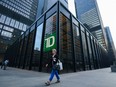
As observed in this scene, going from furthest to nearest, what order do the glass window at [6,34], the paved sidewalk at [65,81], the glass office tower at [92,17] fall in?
the glass office tower at [92,17] → the glass window at [6,34] → the paved sidewalk at [65,81]

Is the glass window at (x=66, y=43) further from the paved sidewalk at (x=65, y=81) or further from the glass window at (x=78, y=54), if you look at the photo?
the paved sidewalk at (x=65, y=81)

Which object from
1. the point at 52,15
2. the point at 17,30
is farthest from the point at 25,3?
the point at 52,15

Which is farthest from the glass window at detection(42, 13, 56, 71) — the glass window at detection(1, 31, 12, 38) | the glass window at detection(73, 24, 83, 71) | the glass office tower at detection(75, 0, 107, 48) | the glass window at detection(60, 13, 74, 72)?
the glass office tower at detection(75, 0, 107, 48)

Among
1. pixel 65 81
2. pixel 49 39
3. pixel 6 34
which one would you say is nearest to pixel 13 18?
pixel 6 34

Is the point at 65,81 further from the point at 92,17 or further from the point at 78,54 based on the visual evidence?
the point at 92,17

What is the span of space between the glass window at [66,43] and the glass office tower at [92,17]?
92840 millimetres

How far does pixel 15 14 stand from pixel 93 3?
10300cm

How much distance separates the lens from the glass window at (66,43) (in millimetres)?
9148

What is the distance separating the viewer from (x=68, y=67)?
926 centimetres

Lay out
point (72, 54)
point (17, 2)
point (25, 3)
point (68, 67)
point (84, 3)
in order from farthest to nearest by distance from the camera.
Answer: point (84, 3) < point (25, 3) < point (17, 2) < point (72, 54) < point (68, 67)

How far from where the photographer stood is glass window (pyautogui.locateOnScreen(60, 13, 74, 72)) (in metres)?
9.15

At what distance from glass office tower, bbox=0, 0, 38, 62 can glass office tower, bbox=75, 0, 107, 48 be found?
229 ft

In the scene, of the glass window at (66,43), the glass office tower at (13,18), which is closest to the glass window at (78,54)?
the glass window at (66,43)

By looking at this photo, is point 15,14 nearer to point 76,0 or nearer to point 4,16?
point 4,16
